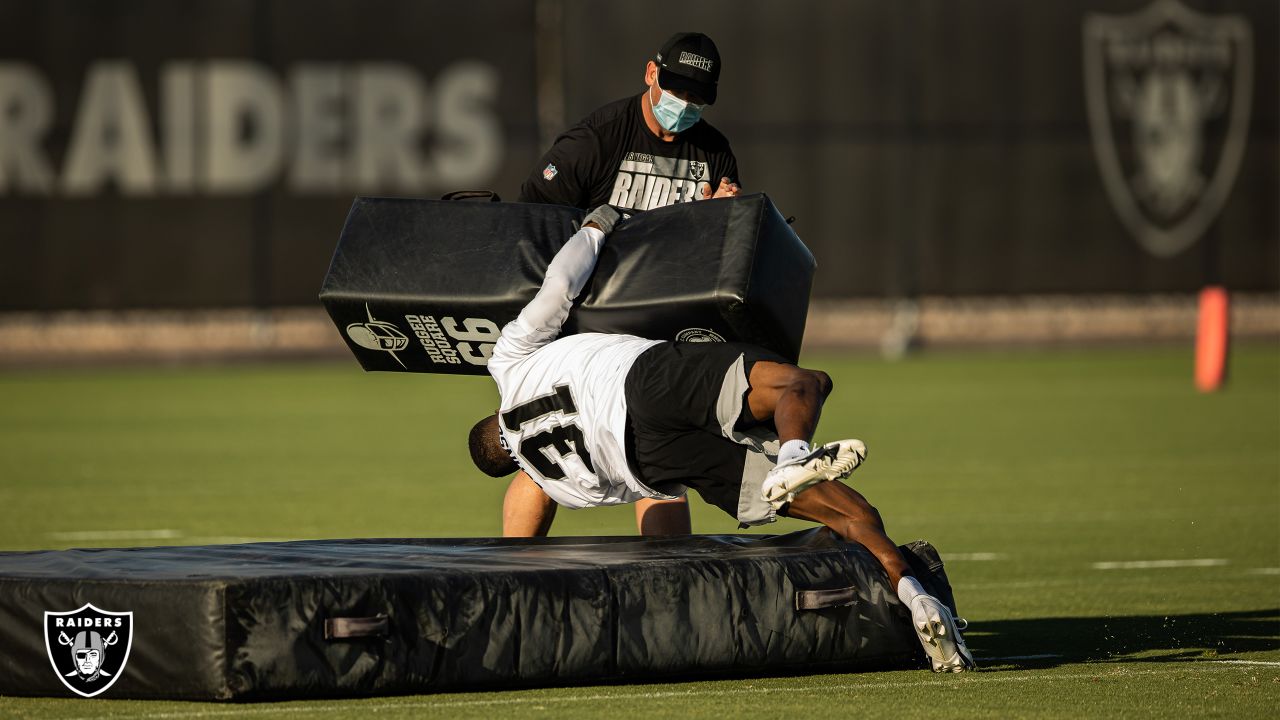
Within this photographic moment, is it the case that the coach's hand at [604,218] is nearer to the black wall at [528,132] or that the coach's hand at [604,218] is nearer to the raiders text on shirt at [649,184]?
the raiders text on shirt at [649,184]

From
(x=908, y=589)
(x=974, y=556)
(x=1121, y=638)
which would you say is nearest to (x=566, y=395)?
(x=908, y=589)

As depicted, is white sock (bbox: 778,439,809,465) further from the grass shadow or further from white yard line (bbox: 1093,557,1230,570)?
white yard line (bbox: 1093,557,1230,570)

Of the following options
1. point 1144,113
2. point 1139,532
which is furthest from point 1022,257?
point 1139,532

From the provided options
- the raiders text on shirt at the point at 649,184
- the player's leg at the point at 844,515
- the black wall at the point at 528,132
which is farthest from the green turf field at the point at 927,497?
the raiders text on shirt at the point at 649,184

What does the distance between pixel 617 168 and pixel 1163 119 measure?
1952 centimetres

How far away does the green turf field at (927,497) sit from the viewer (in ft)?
20.1

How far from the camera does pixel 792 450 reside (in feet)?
20.2

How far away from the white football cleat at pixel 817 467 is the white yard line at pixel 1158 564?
3.70 metres

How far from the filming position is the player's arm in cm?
716

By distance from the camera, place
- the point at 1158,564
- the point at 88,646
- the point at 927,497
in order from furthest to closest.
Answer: the point at 927,497, the point at 1158,564, the point at 88,646

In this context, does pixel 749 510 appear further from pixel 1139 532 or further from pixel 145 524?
pixel 145 524

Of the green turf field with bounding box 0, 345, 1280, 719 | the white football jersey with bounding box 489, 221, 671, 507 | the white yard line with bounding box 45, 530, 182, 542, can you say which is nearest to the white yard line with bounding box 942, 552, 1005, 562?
the green turf field with bounding box 0, 345, 1280, 719

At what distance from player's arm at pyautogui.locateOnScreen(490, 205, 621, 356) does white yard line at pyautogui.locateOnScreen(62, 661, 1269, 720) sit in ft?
4.97

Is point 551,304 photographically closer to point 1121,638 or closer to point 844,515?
point 844,515
